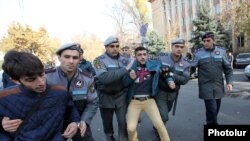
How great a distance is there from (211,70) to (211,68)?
37mm

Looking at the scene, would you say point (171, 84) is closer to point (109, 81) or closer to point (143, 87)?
point (143, 87)

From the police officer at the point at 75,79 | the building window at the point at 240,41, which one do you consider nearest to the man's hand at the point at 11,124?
the police officer at the point at 75,79


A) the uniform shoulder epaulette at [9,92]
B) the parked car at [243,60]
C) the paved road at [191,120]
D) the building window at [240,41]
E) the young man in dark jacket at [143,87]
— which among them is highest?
the uniform shoulder epaulette at [9,92]

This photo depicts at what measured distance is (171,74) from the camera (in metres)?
6.03

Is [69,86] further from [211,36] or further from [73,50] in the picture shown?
[211,36]

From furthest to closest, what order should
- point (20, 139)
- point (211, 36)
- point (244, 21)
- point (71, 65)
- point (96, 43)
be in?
point (96, 43)
point (244, 21)
point (211, 36)
point (71, 65)
point (20, 139)

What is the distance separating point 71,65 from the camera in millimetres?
4027

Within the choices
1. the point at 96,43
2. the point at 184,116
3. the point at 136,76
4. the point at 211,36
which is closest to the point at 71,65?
the point at 136,76

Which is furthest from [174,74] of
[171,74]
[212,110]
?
[212,110]

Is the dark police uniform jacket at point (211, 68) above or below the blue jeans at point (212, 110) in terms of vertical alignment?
above

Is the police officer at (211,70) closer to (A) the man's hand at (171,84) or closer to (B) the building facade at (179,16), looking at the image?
→ (A) the man's hand at (171,84)

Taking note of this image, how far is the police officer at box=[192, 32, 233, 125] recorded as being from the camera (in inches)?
264

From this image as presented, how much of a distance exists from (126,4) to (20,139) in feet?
170

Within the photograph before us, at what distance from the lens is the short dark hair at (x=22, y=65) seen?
8.98 feet
